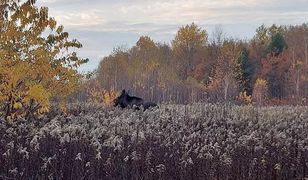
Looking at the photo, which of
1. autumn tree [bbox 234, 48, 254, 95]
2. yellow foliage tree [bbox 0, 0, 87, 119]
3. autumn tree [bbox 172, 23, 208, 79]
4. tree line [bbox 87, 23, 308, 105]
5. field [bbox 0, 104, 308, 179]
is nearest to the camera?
field [bbox 0, 104, 308, 179]

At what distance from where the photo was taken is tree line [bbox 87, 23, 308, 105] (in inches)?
2073

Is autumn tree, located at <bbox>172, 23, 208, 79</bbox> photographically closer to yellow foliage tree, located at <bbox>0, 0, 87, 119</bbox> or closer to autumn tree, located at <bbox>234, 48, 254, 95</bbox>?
autumn tree, located at <bbox>234, 48, 254, 95</bbox>

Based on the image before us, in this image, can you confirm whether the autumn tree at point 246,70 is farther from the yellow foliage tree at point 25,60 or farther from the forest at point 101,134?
the yellow foliage tree at point 25,60

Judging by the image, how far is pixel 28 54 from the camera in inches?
514

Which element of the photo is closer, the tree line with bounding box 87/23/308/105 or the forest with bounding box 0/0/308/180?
the forest with bounding box 0/0/308/180

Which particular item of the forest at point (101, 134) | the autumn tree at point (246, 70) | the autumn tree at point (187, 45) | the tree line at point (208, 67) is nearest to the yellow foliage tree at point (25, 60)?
the forest at point (101, 134)

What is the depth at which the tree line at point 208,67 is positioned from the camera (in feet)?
173

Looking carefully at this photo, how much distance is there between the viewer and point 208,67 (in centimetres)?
6806

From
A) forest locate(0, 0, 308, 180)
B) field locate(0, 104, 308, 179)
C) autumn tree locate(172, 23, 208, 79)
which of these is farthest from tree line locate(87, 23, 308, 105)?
field locate(0, 104, 308, 179)

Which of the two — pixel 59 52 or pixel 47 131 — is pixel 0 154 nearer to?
pixel 47 131

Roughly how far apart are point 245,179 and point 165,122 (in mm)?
5646

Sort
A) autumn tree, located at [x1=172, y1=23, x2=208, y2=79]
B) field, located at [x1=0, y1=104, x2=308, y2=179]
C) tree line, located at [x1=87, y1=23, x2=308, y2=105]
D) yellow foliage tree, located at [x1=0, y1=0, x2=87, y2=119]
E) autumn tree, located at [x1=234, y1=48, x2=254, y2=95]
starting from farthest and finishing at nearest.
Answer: autumn tree, located at [x1=172, y1=23, x2=208, y2=79]
autumn tree, located at [x1=234, y1=48, x2=254, y2=95]
tree line, located at [x1=87, y1=23, x2=308, y2=105]
yellow foliage tree, located at [x1=0, y1=0, x2=87, y2=119]
field, located at [x1=0, y1=104, x2=308, y2=179]

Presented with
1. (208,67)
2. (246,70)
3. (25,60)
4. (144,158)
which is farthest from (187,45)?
(144,158)

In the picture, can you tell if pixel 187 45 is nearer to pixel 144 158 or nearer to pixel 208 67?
pixel 208 67
